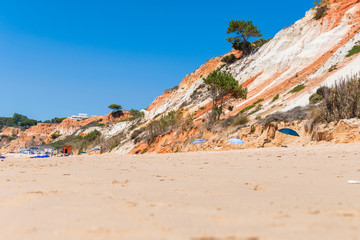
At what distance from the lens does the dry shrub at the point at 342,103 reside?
48.5 feet

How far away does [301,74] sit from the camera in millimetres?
32062

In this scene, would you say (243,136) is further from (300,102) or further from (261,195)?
(261,195)

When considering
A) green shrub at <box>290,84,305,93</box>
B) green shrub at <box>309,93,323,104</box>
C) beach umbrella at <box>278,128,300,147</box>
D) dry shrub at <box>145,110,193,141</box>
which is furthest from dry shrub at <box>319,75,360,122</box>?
dry shrub at <box>145,110,193,141</box>

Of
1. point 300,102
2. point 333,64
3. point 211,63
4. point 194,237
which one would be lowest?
point 194,237

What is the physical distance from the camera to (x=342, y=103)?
15.2m

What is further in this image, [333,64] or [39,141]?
[39,141]

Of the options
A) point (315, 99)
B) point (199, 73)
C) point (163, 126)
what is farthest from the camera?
point (199, 73)

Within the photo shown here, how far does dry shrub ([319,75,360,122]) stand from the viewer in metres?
14.8

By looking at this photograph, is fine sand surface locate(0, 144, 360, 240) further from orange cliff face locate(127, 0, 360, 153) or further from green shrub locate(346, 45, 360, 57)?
green shrub locate(346, 45, 360, 57)

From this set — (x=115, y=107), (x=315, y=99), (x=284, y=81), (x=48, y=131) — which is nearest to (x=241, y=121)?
(x=315, y=99)

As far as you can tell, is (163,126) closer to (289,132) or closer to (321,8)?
(289,132)

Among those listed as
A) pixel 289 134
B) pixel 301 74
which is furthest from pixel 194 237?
pixel 301 74

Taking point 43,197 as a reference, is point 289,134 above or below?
above

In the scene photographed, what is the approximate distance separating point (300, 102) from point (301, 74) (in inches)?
418
